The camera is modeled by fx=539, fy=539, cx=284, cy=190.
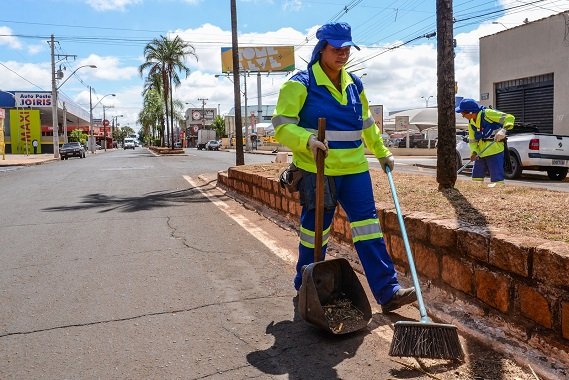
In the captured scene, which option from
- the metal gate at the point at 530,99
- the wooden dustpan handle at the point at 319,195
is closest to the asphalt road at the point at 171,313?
the wooden dustpan handle at the point at 319,195

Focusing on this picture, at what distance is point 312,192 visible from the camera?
366 cm

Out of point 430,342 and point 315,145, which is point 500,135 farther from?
point 430,342

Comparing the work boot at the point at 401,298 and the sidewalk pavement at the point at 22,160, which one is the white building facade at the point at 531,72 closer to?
the work boot at the point at 401,298

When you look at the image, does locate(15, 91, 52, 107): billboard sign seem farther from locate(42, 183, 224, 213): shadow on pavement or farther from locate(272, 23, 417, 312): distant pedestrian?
locate(272, 23, 417, 312): distant pedestrian

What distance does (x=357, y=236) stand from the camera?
3.72 meters

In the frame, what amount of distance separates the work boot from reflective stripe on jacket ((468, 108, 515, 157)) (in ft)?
15.4

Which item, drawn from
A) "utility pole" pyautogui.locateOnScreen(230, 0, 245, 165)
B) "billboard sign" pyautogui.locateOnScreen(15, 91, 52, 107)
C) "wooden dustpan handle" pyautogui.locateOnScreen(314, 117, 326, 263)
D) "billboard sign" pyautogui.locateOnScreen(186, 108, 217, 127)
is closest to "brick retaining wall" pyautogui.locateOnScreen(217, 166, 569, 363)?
"wooden dustpan handle" pyautogui.locateOnScreen(314, 117, 326, 263)

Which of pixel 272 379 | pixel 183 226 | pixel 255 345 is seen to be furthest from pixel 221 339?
pixel 183 226

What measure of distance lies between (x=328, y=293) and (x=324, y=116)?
3.85 ft

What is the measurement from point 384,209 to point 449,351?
187 centimetres

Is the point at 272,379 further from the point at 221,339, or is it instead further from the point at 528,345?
the point at 528,345

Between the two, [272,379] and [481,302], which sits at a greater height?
[481,302]

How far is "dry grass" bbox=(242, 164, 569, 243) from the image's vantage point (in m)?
3.83

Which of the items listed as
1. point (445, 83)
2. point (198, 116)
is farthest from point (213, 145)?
point (198, 116)
